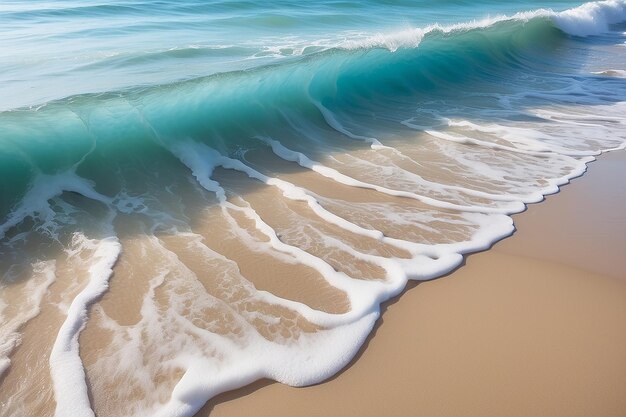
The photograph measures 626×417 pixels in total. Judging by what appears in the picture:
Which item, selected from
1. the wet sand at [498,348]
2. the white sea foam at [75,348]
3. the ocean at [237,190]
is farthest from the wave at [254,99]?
the wet sand at [498,348]

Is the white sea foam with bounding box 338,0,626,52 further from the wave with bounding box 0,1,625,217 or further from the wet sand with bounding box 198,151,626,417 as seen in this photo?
the wet sand with bounding box 198,151,626,417

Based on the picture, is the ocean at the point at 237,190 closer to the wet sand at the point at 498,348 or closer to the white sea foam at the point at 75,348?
the white sea foam at the point at 75,348

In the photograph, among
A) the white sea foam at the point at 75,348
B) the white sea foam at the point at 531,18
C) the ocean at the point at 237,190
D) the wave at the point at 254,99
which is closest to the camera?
the white sea foam at the point at 75,348

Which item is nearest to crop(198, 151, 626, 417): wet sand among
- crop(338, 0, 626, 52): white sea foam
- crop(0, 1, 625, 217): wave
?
crop(0, 1, 625, 217): wave

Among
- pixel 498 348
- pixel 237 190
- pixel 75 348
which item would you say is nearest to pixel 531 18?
pixel 237 190

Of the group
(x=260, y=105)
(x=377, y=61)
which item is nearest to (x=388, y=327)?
(x=260, y=105)

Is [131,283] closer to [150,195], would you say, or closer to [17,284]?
[17,284]
